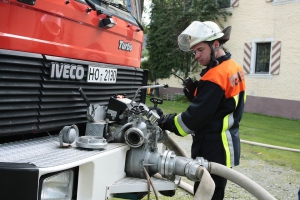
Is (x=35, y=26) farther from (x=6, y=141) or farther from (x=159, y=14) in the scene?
(x=159, y=14)

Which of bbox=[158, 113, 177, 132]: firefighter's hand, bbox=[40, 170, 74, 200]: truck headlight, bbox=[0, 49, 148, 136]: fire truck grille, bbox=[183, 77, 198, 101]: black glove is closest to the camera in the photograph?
bbox=[40, 170, 74, 200]: truck headlight

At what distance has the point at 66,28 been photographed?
2.40 meters

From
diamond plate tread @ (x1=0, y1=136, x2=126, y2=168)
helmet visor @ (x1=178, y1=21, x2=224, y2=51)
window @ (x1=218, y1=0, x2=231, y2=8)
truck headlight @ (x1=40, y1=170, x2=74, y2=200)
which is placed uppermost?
window @ (x1=218, y1=0, x2=231, y2=8)

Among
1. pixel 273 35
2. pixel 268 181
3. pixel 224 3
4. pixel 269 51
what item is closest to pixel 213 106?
pixel 268 181

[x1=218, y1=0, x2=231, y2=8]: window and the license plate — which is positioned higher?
[x1=218, y1=0, x2=231, y2=8]: window

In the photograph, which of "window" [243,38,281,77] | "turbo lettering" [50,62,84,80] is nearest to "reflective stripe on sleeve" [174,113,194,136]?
"turbo lettering" [50,62,84,80]

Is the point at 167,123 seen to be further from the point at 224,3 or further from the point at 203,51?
the point at 224,3

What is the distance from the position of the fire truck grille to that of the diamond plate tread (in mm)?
93

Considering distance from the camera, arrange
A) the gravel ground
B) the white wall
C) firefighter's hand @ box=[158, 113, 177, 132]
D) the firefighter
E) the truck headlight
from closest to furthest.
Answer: the truck headlight
the firefighter
firefighter's hand @ box=[158, 113, 177, 132]
the gravel ground
the white wall

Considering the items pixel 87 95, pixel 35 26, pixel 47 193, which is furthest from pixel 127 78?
pixel 47 193

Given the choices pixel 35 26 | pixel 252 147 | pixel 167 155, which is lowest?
pixel 252 147

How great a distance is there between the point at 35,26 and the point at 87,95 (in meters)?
0.74

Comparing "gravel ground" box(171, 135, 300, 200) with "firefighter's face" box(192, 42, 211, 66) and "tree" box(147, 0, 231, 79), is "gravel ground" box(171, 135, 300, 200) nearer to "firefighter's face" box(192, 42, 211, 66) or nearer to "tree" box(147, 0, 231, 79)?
"firefighter's face" box(192, 42, 211, 66)

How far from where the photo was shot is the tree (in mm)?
17709
